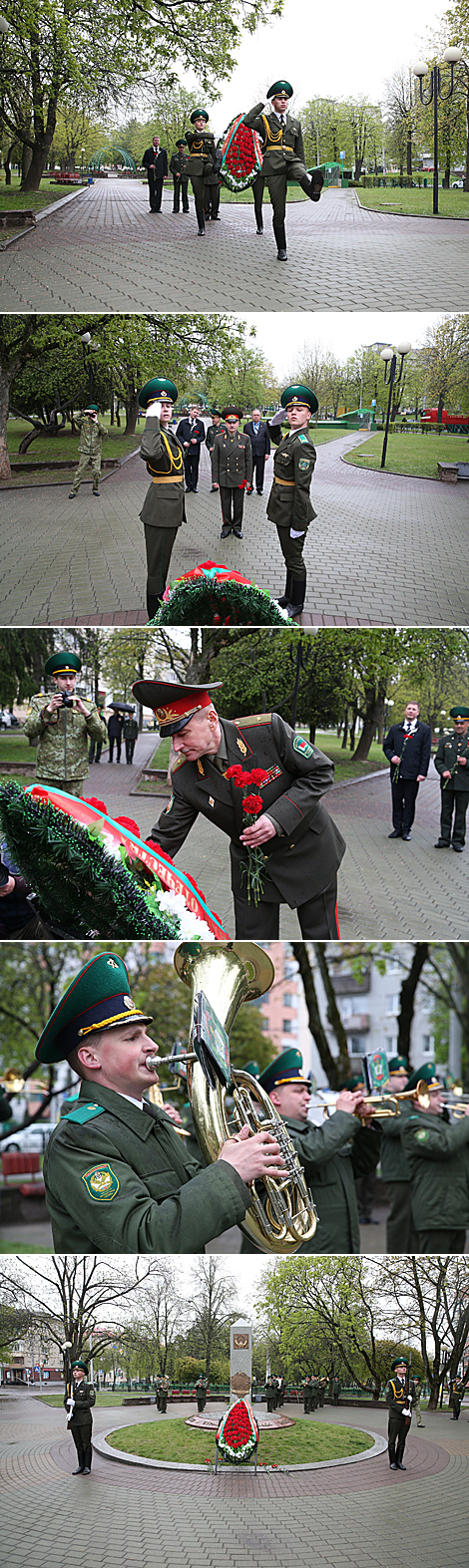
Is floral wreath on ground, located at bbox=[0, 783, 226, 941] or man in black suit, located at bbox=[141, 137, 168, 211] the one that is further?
man in black suit, located at bbox=[141, 137, 168, 211]

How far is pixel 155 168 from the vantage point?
6.67 metres

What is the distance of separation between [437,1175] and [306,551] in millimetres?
3661

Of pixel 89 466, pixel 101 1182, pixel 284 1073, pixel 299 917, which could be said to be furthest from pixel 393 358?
pixel 101 1182

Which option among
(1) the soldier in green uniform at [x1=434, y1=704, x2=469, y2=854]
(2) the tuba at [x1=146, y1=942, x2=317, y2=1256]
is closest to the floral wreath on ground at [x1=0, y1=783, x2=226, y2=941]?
(2) the tuba at [x1=146, y1=942, x2=317, y2=1256]

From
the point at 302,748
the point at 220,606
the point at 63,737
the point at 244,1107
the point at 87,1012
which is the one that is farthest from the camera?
the point at 220,606

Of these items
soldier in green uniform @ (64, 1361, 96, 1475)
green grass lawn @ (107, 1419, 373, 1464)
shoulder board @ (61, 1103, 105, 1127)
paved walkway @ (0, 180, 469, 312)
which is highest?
paved walkway @ (0, 180, 469, 312)

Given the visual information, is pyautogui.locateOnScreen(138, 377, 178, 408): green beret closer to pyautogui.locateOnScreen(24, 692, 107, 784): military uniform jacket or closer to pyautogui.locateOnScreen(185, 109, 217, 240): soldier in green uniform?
pyautogui.locateOnScreen(185, 109, 217, 240): soldier in green uniform

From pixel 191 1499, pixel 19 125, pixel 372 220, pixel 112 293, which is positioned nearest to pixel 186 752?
pixel 191 1499

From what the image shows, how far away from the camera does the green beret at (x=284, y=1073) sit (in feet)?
15.1

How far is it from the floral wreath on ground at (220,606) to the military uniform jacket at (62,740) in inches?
28.9

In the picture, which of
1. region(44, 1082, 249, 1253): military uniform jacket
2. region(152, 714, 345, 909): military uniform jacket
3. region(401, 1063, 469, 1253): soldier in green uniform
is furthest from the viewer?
region(152, 714, 345, 909): military uniform jacket

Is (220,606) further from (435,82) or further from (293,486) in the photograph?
(435,82)

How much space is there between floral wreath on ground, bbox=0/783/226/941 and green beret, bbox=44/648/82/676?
120cm

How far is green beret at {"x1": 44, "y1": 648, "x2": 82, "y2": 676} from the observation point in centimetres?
568
